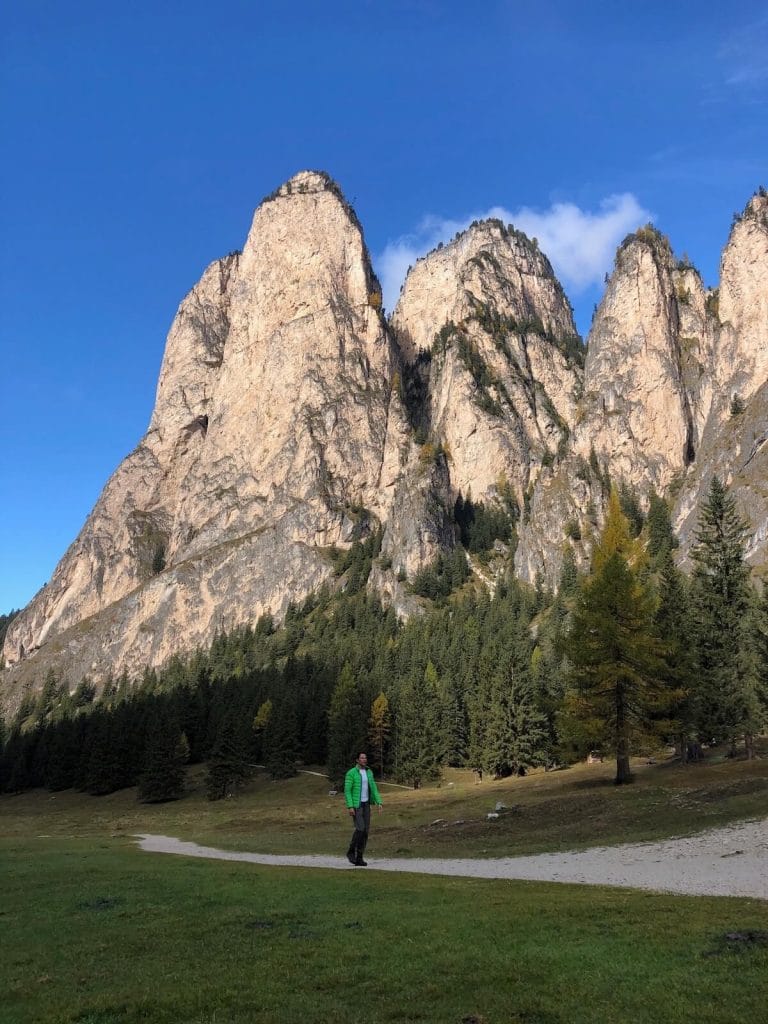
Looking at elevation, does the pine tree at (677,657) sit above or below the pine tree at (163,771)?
above

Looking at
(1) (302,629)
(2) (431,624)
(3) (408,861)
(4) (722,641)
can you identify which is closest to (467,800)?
(4) (722,641)

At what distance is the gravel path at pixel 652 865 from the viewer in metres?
16.4

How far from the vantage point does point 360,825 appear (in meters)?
21.6

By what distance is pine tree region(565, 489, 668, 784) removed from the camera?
40562 mm

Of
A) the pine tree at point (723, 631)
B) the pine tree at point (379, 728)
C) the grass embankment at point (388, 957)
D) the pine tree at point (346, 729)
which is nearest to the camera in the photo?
the grass embankment at point (388, 957)

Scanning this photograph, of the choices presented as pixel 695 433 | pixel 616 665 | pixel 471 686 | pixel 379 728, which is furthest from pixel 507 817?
pixel 695 433

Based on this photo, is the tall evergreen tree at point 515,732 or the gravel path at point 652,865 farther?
the tall evergreen tree at point 515,732

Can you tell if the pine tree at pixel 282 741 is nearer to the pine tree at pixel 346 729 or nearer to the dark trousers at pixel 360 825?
the pine tree at pixel 346 729

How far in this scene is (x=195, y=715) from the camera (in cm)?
11538

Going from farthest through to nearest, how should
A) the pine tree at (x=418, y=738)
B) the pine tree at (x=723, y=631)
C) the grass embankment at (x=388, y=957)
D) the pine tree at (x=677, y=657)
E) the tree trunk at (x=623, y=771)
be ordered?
the pine tree at (x=418, y=738), the pine tree at (x=723, y=631), the pine tree at (x=677, y=657), the tree trunk at (x=623, y=771), the grass embankment at (x=388, y=957)

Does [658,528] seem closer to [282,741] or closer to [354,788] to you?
[282,741]

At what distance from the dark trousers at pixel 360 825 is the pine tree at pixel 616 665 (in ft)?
72.3

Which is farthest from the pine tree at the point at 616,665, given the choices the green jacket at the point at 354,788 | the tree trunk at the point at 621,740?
the green jacket at the point at 354,788

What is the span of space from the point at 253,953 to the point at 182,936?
8.04ft
